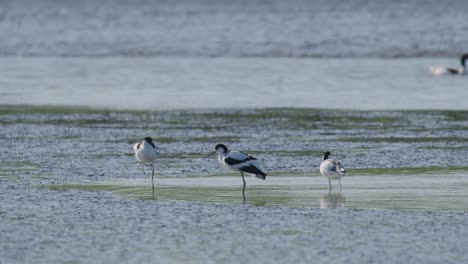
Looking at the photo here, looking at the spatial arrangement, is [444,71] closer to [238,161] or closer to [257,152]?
[257,152]

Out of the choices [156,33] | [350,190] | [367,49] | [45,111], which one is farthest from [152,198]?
[156,33]

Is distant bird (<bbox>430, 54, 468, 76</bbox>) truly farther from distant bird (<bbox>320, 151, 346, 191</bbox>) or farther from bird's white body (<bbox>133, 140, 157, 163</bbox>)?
distant bird (<bbox>320, 151, 346, 191</bbox>)

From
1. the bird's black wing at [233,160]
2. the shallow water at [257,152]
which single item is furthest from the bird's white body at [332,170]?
the bird's black wing at [233,160]

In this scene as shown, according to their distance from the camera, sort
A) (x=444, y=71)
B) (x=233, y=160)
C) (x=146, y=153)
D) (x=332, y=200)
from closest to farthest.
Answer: (x=332, y=200) < (x=233, y=160) < (x=146, y=153) < (x=444, y=71)

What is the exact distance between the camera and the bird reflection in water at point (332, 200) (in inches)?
659

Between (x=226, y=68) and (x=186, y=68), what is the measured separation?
1.96 meters

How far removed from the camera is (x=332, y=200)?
17.2 meters

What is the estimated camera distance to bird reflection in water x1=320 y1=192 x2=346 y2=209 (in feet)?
54.9

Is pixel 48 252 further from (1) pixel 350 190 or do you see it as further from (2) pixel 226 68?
(2) pixel 226 68

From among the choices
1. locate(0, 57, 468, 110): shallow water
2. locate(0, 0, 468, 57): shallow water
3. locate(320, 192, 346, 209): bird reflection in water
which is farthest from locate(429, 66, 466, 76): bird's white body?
locate(320, 192, 346, 209): bird reflection in water

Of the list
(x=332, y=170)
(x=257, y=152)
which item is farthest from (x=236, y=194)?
(x=257, y=152)

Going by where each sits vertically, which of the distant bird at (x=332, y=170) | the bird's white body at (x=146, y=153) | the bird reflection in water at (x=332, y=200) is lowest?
the bird reflection in water at (x=332, y=200)

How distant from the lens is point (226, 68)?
4759cm

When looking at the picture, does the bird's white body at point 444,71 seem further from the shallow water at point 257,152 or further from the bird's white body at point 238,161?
the bird's white body at point 238,161
